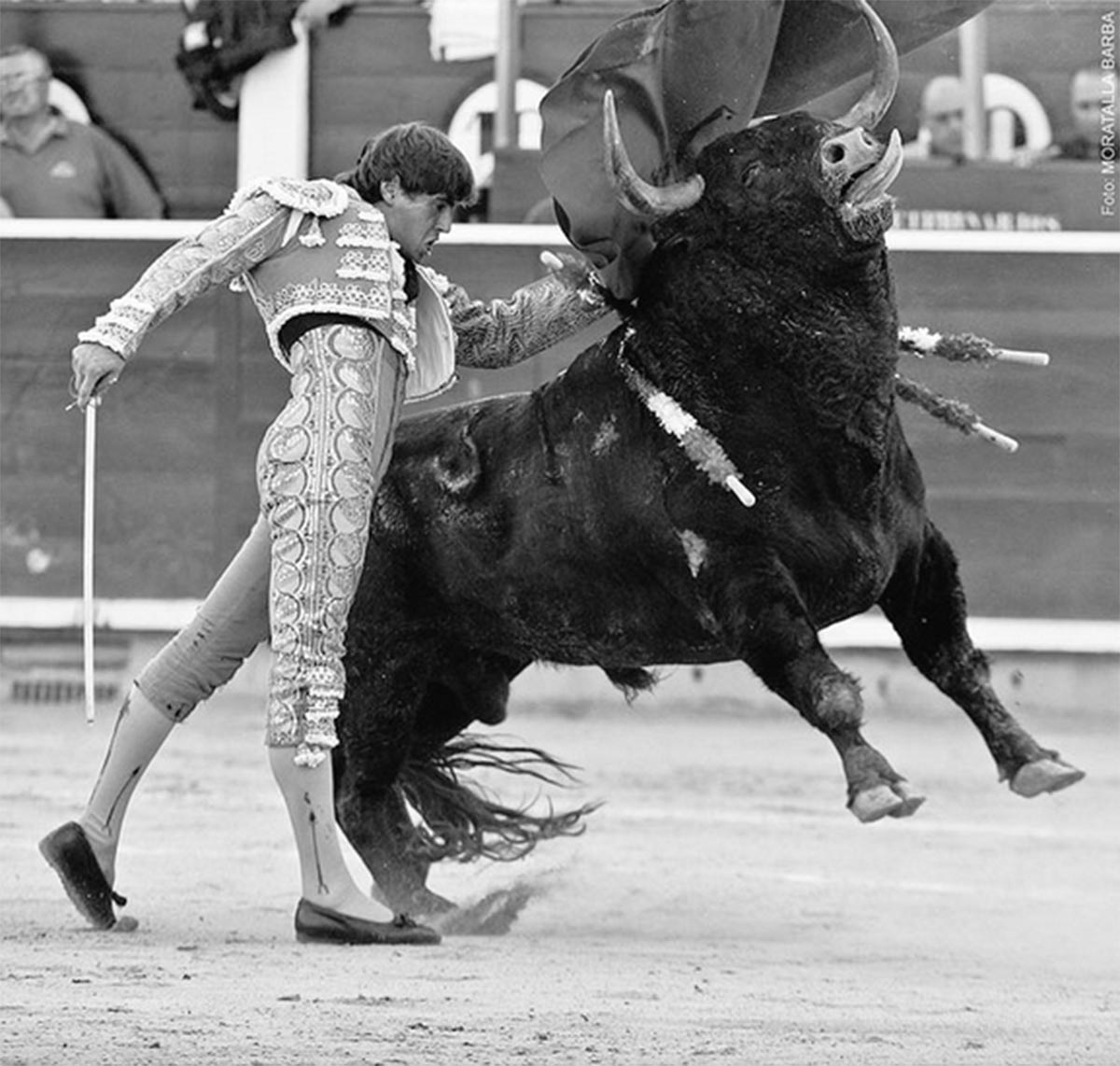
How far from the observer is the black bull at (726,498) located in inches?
163

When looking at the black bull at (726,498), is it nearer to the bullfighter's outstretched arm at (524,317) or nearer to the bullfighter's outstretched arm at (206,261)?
the bullfighter's outstretched arm at (524,317)

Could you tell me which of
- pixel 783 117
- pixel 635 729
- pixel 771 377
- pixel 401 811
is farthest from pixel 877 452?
pixel 635 729

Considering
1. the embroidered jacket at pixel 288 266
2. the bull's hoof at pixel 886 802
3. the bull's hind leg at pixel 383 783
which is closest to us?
the bull's hoof at pixel 886 802

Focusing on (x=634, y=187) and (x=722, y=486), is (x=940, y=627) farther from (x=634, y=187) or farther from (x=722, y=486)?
(x=634, y=187)

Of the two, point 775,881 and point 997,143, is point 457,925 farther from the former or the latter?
point 997,143

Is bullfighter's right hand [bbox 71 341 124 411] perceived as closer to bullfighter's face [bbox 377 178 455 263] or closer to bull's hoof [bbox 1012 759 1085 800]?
bullfighter's face [bbox 377 178 455 263]

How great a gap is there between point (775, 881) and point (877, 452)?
5.34 ft

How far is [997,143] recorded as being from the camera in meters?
8.09

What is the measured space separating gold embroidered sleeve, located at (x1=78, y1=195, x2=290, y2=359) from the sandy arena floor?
97 centimetres

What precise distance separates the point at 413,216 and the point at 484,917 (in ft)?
4.23

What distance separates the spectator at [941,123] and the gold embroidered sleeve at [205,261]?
411cm

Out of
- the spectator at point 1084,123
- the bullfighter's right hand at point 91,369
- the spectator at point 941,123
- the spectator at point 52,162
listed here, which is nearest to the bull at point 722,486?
the bullfighter's right hand at point 91,369

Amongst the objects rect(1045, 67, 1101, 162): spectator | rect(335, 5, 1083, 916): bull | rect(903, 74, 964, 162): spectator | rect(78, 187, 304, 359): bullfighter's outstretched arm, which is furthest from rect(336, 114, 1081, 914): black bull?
rect(1045, 67, 1101, 162): spectator

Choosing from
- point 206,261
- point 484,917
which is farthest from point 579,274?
point 484,917
